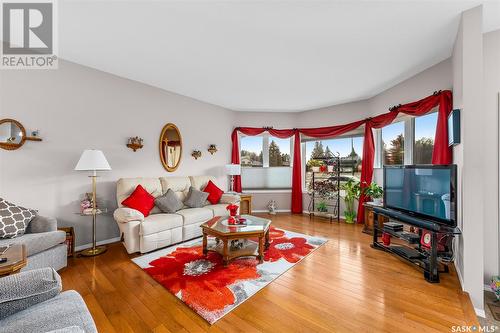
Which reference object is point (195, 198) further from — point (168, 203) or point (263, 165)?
point (263, 165)

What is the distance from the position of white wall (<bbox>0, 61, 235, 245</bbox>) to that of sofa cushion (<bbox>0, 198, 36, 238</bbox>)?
0.39 meters

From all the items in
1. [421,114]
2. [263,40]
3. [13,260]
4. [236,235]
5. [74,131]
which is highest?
[263,40]

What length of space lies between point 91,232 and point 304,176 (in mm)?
4749

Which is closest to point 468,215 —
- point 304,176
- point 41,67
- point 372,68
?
point 372,68

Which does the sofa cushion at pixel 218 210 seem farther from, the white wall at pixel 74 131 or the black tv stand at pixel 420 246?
the black tv stand at pixel 420 246

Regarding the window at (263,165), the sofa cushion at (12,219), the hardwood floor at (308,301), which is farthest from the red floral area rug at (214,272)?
the window at (263,165)

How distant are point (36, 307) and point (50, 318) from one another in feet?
0.57

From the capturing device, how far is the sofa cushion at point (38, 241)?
7.25 ft

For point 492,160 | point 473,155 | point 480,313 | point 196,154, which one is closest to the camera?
point 480,313

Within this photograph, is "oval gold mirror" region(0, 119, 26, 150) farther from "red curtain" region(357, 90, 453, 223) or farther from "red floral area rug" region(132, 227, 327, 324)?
"red curtain" region(357, 90, 453, 223)

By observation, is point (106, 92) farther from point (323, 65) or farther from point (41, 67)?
point (323, 65)

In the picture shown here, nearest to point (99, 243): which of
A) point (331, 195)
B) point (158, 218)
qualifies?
point (158, 218)

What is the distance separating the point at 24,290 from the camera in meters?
1.14

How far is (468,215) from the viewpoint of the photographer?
6.60 ft
